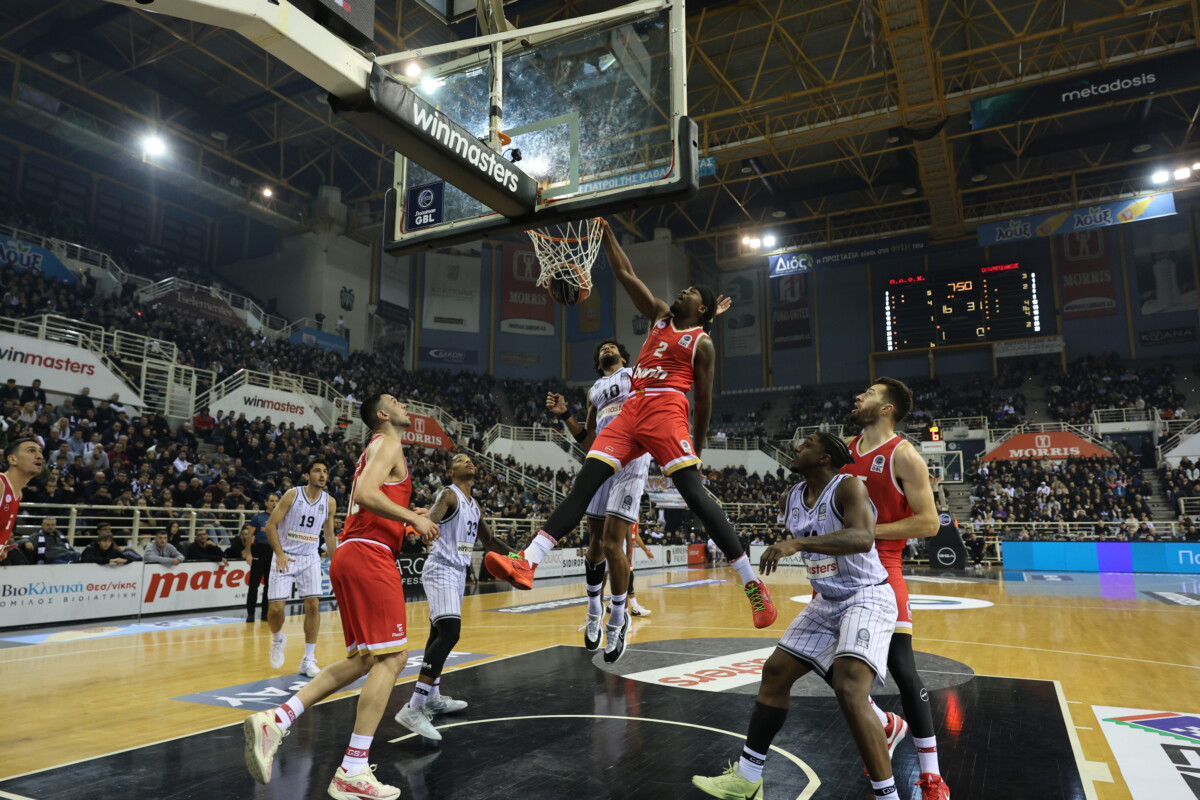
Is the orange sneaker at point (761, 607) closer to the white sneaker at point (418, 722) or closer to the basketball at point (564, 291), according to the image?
the white sneaker at point (418, 722)

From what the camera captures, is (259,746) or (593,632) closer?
(259,746)

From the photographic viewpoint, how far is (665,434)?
488 cm

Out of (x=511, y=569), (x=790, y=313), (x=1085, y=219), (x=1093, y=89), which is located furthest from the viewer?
(x=790, y=313)

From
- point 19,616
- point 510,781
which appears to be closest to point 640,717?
point 510,781

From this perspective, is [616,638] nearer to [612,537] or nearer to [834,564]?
[612,537]

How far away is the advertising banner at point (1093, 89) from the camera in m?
17.5

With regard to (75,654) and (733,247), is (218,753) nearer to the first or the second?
(75,654)

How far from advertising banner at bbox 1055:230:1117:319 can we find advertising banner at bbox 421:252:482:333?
25911mm

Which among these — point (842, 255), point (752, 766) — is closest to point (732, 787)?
point (752, 766)

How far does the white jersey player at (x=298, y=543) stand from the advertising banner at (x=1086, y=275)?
35.0 meters

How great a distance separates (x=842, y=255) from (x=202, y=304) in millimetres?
21797

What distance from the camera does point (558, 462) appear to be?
30.2 m

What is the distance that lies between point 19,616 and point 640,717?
9.65m

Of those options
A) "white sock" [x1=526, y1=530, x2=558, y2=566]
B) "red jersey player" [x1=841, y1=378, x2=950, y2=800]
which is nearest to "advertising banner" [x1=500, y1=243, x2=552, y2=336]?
"white sock" [x1=526, y1=530, x2=558, y2=566]
